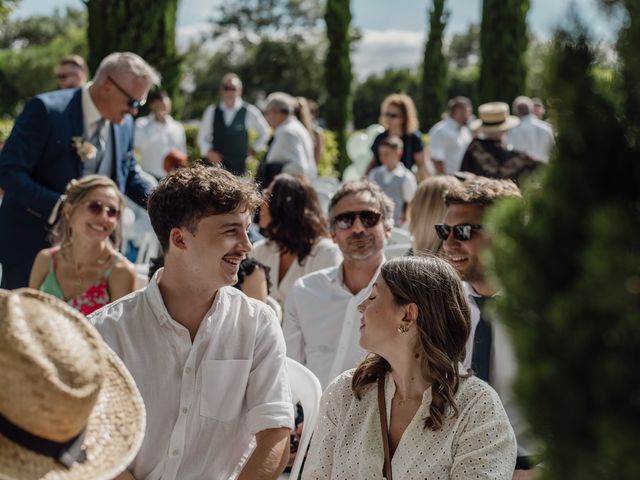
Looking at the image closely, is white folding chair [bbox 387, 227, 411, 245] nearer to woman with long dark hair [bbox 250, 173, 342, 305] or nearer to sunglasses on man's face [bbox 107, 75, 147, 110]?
woman with long dark hair [bbox 250, 173, 342, 305]

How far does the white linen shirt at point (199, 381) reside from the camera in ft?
9.46

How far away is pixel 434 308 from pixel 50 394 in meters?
1.53

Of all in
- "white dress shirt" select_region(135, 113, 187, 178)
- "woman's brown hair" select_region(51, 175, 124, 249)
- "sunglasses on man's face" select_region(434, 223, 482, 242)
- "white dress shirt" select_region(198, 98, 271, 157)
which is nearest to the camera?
"sunglasses on man's face" select_region(434, 223, 482, 242)

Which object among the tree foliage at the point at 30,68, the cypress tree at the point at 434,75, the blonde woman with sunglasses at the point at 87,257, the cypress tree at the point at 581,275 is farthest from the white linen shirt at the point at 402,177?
the tree foliage at the point at 30,68

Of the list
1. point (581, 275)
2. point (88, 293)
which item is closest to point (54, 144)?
point (88, 293)

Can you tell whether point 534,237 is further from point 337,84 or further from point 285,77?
point 285,77

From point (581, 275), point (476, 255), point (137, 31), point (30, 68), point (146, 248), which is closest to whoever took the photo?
point (581, 275)

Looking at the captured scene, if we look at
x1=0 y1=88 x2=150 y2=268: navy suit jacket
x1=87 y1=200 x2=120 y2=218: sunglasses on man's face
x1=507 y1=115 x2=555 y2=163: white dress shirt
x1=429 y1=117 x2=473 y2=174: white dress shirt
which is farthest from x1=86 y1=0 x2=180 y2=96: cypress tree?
x1=87 y1=200 x2=120 y2=218: sunglasses on man's face

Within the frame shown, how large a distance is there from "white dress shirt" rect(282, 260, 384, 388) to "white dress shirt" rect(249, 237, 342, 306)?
2.62 ft

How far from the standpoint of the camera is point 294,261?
5.30m

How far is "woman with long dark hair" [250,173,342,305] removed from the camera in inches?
206

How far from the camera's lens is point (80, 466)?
1.78 metres

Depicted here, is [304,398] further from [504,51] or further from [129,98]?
[504,51]

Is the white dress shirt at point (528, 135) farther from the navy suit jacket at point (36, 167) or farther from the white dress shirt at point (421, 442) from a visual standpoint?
the white dress shirt at point (421, 442)
